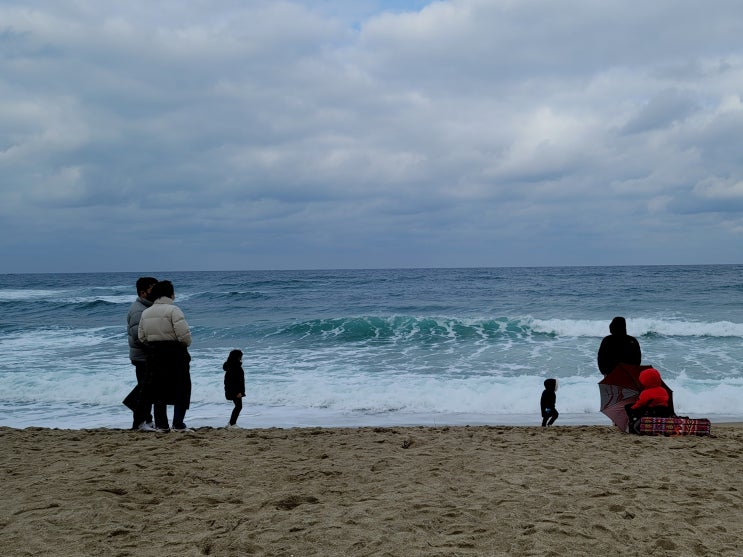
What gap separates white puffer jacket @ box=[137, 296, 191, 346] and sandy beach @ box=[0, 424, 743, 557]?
1162 mm

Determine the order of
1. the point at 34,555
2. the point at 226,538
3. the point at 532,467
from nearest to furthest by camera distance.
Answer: the point at 34,555, the point at 226,538, the point at 532,467

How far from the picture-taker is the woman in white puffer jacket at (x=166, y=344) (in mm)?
6273

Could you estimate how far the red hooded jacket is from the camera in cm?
657

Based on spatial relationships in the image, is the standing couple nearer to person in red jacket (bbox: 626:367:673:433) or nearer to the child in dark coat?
the child in dark coat

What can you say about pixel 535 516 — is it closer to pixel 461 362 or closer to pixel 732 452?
pixel 732 452

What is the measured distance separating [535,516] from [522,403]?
713 cm

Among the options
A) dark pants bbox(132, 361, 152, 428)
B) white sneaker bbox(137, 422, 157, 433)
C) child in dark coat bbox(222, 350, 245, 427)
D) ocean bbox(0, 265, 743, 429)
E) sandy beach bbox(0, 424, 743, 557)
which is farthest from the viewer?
ocean bbox(0, 265, 743, 429)

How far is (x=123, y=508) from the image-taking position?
13.6ft

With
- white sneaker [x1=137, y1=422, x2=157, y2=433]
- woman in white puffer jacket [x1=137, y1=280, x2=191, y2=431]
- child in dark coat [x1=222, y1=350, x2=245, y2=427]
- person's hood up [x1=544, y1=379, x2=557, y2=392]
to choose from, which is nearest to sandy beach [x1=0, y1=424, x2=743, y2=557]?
white sneaker [x1=137, y1=422, x2=157, y2=433]

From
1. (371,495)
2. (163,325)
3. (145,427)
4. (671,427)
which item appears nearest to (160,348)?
(163,325)

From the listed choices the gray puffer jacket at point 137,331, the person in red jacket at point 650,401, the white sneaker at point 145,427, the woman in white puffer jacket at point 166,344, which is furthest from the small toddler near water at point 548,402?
the gray puffer jacket at point 137,331

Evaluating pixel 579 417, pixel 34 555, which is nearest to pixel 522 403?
pixel 579 417

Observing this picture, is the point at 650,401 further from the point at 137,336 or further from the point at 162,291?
the point at 137,336

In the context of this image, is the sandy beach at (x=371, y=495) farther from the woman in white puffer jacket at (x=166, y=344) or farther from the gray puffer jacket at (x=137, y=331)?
the gray puffer jacket at (x=137, y=331)
